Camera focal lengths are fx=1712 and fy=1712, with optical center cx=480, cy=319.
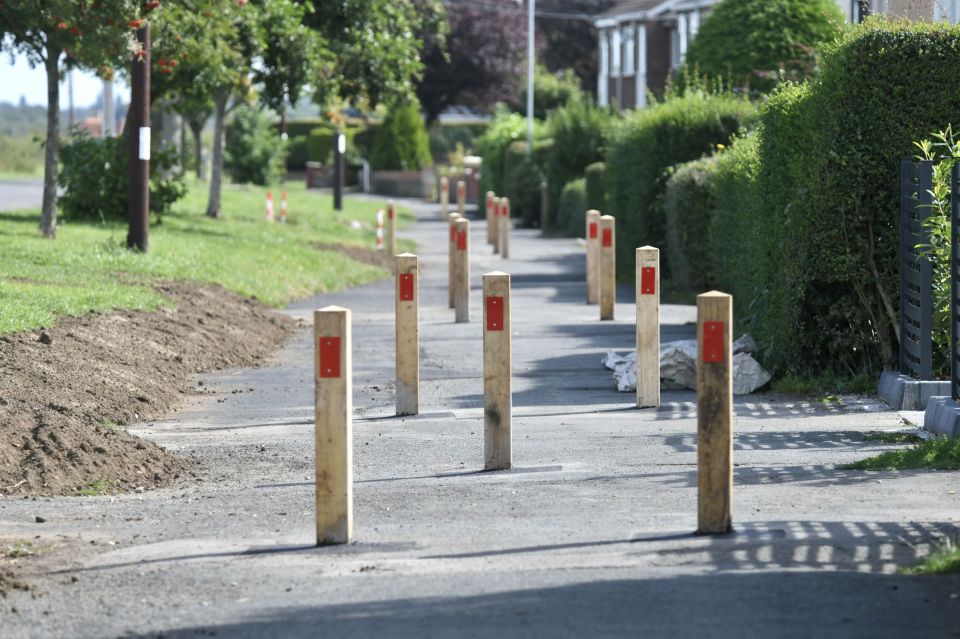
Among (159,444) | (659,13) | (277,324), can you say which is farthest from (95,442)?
(659,13)

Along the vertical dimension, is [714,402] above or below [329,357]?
below

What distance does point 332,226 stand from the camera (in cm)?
3809

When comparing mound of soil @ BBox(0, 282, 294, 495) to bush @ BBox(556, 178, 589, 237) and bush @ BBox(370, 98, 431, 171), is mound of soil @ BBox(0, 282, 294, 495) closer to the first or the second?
bush @ BBox(556, 178, 589, 237)

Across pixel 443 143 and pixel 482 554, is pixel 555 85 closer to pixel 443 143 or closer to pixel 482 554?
pixel 443 143

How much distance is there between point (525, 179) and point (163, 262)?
28.5m

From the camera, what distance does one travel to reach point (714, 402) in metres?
7.78

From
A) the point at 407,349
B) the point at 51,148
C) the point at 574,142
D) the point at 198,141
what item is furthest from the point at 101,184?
the point at 198,141

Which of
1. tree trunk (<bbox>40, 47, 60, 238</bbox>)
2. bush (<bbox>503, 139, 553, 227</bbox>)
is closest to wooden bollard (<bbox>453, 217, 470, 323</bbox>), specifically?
tree trunk (<bbox>40, 47, 60, 238</bbox>)

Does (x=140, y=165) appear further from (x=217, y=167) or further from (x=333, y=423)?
(x=333, y=423)

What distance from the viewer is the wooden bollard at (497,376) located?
9984mm

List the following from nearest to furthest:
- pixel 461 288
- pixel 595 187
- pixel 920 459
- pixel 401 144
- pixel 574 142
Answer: pixel 920 459, pixel 461 288, pixel 595 187, pixel 574 142, pixel 401 144

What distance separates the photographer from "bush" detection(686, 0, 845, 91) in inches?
1078

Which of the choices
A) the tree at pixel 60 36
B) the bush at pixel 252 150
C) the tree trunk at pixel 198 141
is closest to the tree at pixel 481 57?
the bush at pixel 252 150

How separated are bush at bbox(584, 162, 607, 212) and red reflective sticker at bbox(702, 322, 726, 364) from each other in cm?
2795
